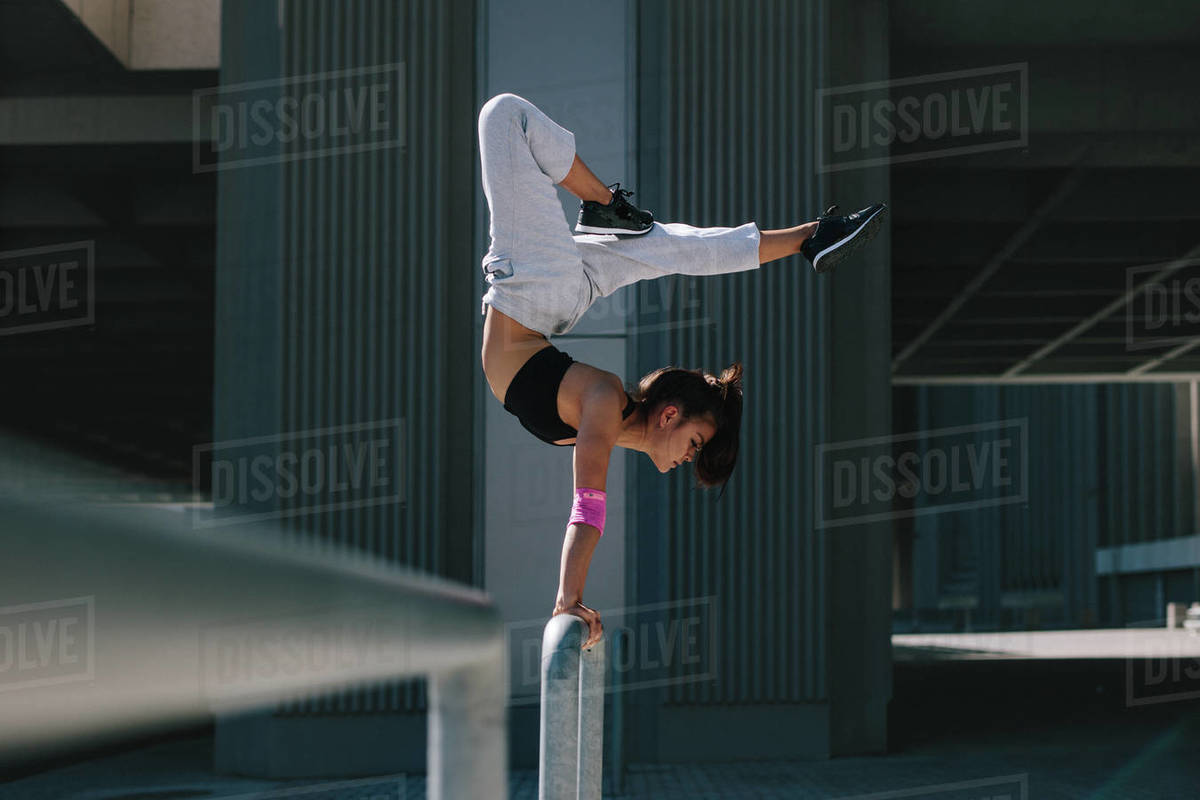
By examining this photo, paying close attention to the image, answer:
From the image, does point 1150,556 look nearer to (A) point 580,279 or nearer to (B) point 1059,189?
(B) point 1059,189

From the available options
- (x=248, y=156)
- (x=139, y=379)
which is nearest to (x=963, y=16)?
(x=248, y=156)

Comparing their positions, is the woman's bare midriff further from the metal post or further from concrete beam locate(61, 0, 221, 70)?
concrete beam locate(61, 0, 221, 70)

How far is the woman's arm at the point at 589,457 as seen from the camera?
339 centimetres

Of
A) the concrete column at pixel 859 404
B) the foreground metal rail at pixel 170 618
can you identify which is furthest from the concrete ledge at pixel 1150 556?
the foreground metal rail at pixel 170 618

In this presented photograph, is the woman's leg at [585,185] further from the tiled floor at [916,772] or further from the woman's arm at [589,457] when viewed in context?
the tiled floor at [916,772]

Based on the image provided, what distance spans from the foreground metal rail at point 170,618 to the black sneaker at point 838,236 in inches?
118

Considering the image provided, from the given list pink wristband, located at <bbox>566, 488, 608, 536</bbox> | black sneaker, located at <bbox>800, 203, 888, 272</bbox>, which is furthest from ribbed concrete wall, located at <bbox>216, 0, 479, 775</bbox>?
pink wristband, located at <bbox>566, 488, 608, 536</bbox>

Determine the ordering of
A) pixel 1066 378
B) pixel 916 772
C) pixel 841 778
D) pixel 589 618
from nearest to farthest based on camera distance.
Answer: pixel 589 618, pixel 841 778, pixel 916 772, pixel 1066 378

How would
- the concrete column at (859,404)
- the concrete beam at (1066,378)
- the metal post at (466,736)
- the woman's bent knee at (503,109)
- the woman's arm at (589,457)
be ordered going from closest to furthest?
the metal post at (466,736) → the woman's arm at (589,457) → the woman's bent knee at (503,109) → the concrete column at (859,404) → the concrete beam at (1066,378)

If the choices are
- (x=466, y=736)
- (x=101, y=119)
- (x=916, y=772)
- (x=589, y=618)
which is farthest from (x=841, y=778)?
(x=101, y=119)

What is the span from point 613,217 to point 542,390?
2.05 ft

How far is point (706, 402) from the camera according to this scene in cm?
390

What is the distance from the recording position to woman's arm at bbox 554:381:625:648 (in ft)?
11.1

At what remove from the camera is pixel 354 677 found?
3.98ft
